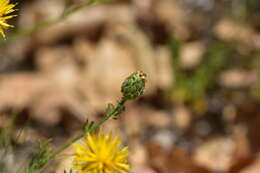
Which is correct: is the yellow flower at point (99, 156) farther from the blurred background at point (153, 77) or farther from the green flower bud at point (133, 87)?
the blurred background at point (153, 77)

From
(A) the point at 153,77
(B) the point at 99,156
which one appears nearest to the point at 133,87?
(B) the point at 99,156

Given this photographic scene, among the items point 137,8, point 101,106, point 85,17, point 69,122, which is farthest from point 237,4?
point 69,122

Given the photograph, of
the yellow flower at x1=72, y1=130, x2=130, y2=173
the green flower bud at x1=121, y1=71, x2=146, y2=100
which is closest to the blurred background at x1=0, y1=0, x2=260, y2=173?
the yellow flower at x1=72, y1=130, x2=130, y2=173

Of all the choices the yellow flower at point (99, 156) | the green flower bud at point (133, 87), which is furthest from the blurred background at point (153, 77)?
the green flower bud at point (133, 87)

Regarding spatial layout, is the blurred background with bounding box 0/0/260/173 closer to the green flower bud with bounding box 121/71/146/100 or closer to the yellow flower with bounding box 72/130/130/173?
the yellow flower with bounding box 72/130/130/173

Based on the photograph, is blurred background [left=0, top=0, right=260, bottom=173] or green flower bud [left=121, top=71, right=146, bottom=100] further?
blurred background [left=0, top=0, right=260, bottom=173]

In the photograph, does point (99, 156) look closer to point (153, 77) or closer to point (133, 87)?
point (133, 87)
